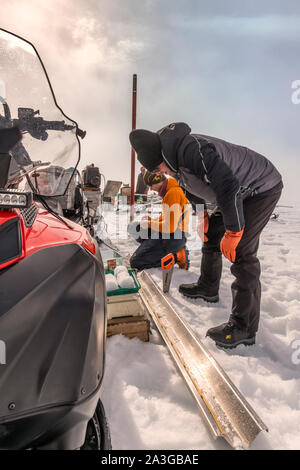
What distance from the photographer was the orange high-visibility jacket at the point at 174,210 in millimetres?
3660

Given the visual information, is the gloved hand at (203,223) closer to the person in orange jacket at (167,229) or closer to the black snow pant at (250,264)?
the black snow pant at (250,264)

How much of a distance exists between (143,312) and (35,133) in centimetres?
151

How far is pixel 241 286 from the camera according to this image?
2.05 meters

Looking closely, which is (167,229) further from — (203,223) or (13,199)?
(13,199)

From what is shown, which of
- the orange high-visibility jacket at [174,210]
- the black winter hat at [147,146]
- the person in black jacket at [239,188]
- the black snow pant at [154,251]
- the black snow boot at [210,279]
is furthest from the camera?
the black snow pant at [154,251]

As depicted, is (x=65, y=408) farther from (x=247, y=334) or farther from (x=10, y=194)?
(x=247, y=334)

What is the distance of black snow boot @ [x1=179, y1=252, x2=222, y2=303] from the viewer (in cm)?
277

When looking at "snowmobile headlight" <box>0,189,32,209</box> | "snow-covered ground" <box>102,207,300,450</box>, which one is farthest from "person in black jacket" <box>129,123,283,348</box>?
"snowmobile headlight" <box>0,189,32,209</box>

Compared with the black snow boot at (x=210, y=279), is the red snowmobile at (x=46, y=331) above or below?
above

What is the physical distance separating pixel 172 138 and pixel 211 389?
65.0 inches

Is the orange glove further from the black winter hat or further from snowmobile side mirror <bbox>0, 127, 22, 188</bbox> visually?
snowmobile side mirror <bbox>0, 127, 22, 188</bbox>

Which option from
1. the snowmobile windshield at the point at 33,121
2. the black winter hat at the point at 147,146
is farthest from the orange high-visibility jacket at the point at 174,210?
the snowmobile windshield at the point at 33,121

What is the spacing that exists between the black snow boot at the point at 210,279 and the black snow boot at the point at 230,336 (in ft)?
2.35

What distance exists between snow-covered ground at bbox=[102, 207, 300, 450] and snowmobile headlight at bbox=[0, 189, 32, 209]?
3.83 ft
